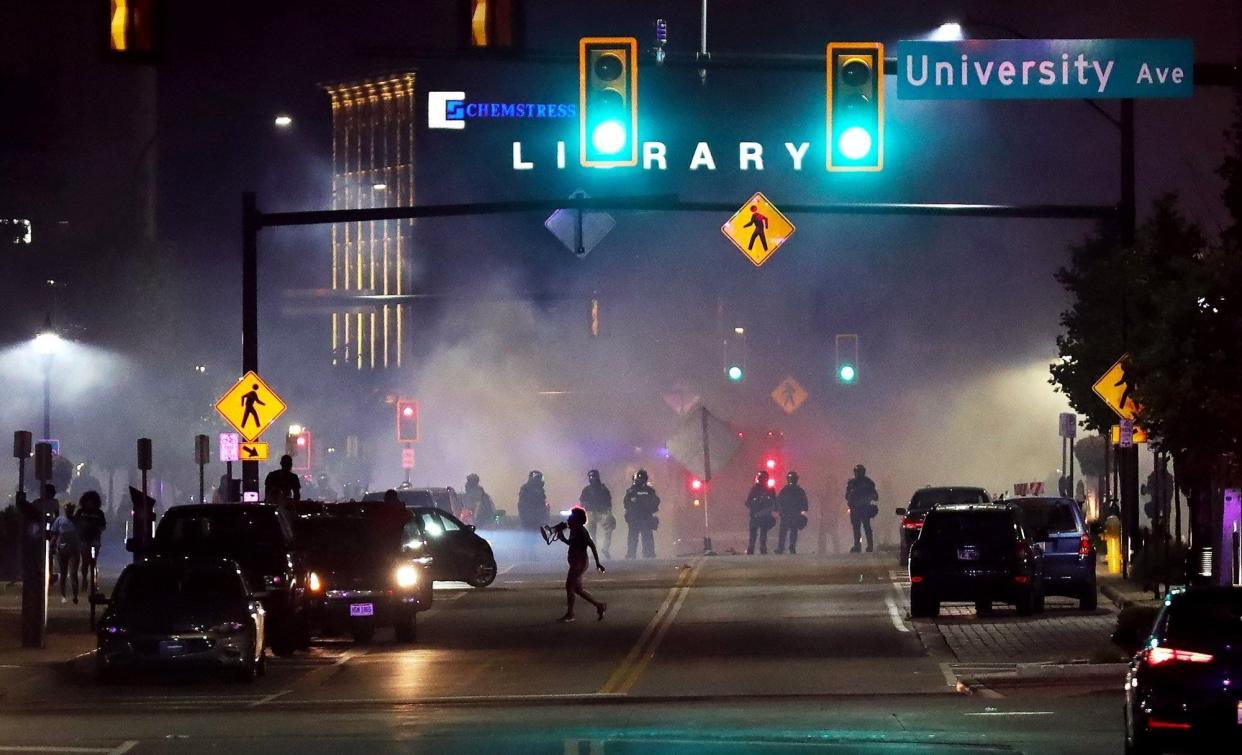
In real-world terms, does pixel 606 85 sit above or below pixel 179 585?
above

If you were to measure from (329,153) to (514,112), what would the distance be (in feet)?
350

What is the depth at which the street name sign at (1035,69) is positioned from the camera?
86.7 feet

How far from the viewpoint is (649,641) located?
27047 millimetres

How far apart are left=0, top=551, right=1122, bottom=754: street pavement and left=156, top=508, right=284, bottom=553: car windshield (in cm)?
153

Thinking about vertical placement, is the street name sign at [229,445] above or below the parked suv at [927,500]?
above

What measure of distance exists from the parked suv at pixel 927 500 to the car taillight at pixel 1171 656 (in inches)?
1013

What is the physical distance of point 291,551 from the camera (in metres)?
26.3

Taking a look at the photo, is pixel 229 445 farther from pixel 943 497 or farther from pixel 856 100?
pixel 856 100

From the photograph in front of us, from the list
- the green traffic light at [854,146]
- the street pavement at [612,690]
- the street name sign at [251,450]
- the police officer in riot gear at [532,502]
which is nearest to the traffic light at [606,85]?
the green traffic light at [854,146]

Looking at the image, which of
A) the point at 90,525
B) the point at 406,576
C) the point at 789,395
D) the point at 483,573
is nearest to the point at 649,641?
the point at 406,576

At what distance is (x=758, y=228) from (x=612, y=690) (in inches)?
578

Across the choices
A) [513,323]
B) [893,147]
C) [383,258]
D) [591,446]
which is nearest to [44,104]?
[893,147]

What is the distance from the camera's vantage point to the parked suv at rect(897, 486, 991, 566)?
39062 millimetres

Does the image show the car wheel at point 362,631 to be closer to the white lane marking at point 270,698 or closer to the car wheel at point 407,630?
the car wheel at point 407,630
